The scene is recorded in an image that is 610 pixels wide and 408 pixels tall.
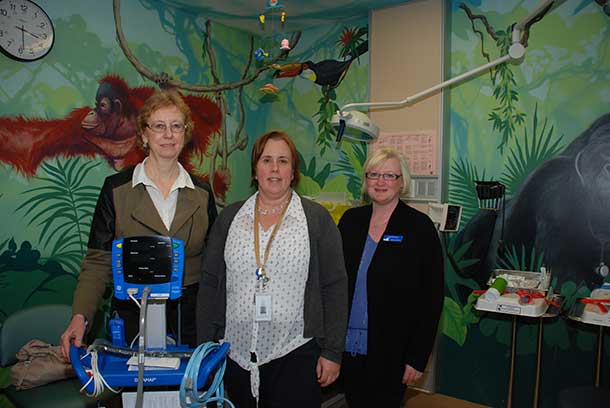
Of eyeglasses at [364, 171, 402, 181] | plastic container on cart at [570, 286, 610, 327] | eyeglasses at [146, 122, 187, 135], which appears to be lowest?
plastic container on cart at [570, 286, 610, 327]

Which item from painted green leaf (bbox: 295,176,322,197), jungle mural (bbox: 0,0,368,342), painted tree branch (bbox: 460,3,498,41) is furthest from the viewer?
painted green leaf (bbox: 295,176,322,197)

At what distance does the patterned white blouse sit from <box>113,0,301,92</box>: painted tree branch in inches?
78.6

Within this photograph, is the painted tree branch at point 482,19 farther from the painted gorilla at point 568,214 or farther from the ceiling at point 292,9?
the painted gorilla at point 568,214

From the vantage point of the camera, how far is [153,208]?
1568 millimetres

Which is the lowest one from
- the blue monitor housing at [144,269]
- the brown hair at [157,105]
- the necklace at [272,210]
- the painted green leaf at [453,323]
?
the painted green leaf at [453,323]

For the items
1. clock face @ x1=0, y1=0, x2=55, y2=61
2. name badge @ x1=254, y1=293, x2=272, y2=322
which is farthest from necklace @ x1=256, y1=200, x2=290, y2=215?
clock face @ x1=0, y1=0, x2=55, y2=61

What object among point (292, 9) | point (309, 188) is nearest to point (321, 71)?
point (292, 9)

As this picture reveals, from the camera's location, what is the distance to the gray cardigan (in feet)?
5.36

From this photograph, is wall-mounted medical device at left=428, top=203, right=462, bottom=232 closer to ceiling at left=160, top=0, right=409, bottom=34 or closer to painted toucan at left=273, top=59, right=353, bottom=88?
painted toucan at left=273, top=59, right=353, bottom=88

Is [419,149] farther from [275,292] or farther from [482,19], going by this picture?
[275,292]

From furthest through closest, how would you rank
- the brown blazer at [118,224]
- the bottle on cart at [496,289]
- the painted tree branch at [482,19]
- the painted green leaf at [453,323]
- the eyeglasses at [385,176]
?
the painted green leaf at [453,323] < the painted tree branch at [482,19] < the bottle on cart at [496,289] < the eyeglasses at [385,176] < the brown blazer at [118,224]

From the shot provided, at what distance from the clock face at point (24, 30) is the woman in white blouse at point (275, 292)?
171 centimetres

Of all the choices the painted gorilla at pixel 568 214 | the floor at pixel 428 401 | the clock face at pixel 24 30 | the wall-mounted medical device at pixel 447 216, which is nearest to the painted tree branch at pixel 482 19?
the painted gorilla at pixel 568 214

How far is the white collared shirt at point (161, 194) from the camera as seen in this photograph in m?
1.58
